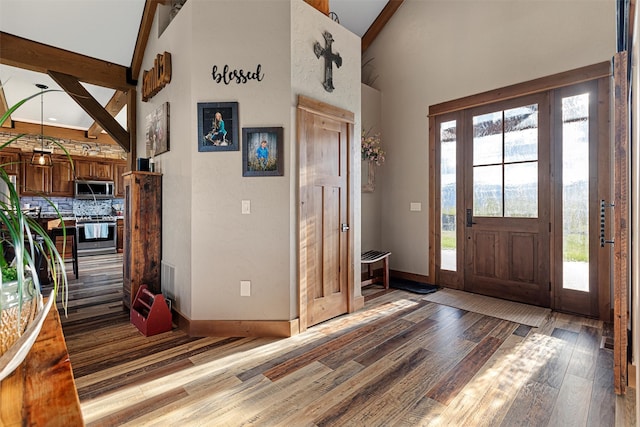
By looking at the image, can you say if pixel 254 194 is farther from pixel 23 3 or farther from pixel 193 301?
pixel 23 3

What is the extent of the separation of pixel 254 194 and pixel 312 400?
1624 mm

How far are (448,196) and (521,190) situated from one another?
2.76 feet

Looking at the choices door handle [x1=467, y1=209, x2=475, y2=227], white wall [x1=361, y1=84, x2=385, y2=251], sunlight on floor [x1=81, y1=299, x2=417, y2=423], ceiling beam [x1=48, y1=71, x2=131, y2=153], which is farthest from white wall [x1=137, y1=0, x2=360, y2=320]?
door handle [x1=467, y1=209, x2=475, y2=227]

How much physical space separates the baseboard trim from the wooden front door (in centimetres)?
18

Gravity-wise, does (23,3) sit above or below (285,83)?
above

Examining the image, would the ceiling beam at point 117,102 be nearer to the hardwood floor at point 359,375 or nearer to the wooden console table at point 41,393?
the hardwood floor at point 359,375

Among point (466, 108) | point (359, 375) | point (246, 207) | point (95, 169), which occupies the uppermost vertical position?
point (466, 108)

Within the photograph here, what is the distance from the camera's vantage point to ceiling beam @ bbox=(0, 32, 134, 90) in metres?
3.40

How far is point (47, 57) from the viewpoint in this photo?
361 cm

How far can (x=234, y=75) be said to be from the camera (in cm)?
274

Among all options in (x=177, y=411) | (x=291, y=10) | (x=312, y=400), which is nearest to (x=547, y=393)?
(x=312, y=400)

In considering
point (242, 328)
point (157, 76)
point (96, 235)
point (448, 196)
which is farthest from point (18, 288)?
point (96, 235)

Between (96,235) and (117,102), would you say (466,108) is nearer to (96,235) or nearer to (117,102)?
(117,102)

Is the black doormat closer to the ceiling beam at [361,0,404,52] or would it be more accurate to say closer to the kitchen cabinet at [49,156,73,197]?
the ceiling beam at [361,0,404,52]
